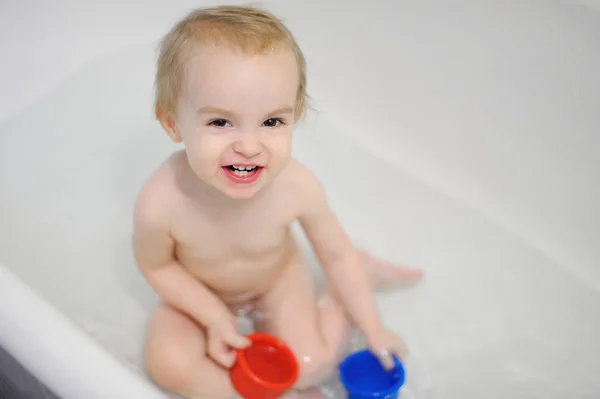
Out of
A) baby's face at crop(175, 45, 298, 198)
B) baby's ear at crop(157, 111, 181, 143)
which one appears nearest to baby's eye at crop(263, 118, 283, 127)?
baby's face at crop(175, 45, 298, 198)

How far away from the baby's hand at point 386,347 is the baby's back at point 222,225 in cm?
19

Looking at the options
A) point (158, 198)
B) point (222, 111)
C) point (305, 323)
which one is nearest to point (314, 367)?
point (305, 323)

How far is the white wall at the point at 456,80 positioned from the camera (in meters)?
1.26

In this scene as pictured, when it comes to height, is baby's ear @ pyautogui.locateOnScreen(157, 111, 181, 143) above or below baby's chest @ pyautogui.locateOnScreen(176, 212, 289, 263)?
above

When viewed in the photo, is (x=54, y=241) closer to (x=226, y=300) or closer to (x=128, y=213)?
(x=128, y=213)

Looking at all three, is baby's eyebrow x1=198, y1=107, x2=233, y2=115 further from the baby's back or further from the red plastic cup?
the red plastic cup

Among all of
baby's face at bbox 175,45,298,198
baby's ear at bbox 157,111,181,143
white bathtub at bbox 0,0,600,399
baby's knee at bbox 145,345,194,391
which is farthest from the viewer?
white bathtub at bbox 0,0,600,399

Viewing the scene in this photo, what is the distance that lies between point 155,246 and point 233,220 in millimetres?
117

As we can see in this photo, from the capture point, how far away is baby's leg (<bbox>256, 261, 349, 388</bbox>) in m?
1.07

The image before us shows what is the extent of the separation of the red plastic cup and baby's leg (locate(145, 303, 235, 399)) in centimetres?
3

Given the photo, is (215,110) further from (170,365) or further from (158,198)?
(170,365)

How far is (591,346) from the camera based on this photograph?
123 cm

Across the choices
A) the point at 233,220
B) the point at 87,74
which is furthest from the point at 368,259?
the point at 87,74

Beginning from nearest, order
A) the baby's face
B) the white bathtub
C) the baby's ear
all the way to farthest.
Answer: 1. the baby's face
2. the baby's ear
3. the white bathtub
